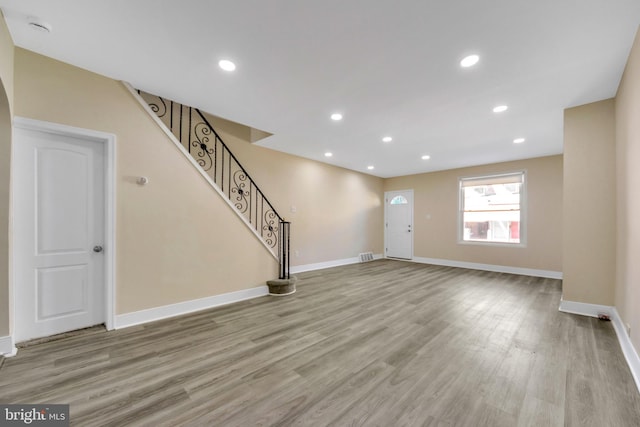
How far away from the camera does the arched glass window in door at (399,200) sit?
8102 millimetres

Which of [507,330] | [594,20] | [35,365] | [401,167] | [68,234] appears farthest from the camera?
[401,167]

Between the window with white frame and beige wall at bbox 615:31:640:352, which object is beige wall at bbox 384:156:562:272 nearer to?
the window with white frame

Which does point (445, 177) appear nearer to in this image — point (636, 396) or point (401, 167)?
point (401, 167)

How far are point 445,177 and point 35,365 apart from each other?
8.29 meters

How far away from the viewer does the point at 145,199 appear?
3045 millimetres

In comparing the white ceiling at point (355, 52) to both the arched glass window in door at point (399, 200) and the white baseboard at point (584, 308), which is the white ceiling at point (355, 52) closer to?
the white baseboard at point (584, 308)

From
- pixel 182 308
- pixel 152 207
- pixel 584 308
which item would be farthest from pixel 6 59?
pixel 584 308

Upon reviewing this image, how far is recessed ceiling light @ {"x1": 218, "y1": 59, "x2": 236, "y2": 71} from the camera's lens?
2518 mm

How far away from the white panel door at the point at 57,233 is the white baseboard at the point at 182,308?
0.29 m

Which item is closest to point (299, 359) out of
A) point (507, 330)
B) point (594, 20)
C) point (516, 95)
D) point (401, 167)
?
point (507, 330)

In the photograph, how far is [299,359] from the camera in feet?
7.36

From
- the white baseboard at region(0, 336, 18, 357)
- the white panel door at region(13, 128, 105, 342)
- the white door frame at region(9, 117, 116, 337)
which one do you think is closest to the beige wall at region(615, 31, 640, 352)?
the white door frame at region(9, 117, 116, 337)

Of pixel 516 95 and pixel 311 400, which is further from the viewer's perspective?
pixel 516 95

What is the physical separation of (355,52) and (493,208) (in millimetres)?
6044
